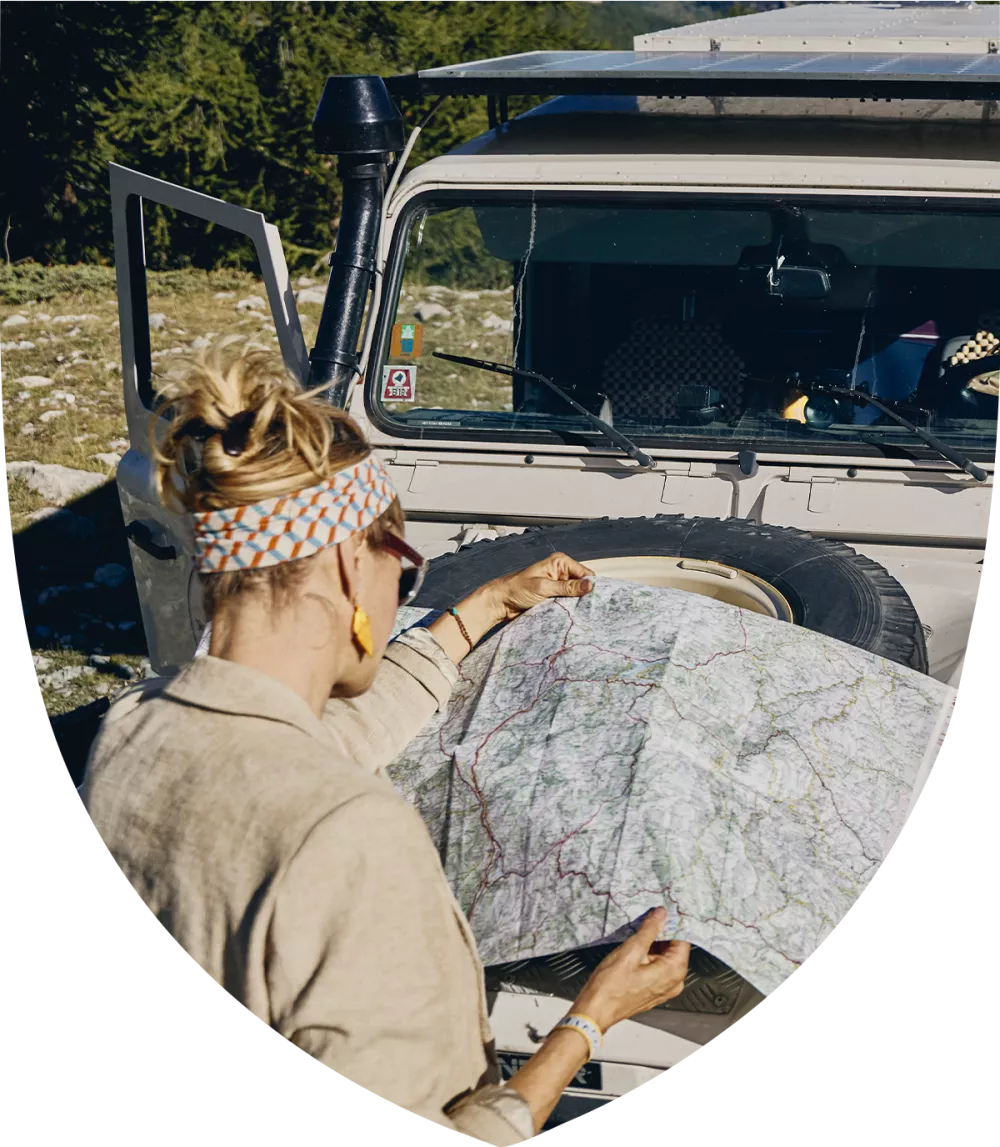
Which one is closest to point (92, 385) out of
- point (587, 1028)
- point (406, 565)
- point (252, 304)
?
point (252, 304)

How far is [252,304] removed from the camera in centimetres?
1291

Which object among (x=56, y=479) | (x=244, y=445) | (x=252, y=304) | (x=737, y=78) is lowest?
(x=56, y=479)

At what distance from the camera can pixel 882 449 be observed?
3.30 meters

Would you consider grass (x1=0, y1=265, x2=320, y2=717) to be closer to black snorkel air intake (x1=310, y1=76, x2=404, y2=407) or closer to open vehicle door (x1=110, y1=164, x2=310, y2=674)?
open vehicle door (x1=110, y1=164, x2=310, y2=674)

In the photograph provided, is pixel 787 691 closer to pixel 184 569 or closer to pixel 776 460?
pixel 776 460

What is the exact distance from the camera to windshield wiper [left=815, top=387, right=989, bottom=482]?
3.18 metres

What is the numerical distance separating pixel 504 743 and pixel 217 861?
0.71 metres

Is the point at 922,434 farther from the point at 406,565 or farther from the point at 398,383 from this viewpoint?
the point at 406,565

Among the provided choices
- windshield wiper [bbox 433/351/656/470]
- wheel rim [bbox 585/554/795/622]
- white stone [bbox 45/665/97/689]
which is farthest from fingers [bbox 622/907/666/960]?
white stone [bbox 45/665/97/689]

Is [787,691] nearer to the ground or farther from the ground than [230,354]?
nearer to the ground

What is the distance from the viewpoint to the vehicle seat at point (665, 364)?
3861mm

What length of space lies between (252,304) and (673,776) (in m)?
11.6

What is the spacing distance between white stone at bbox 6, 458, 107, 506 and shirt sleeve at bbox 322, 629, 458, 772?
541 centimetres

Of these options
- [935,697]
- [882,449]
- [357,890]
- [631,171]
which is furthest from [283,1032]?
[631,171]
